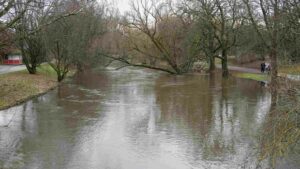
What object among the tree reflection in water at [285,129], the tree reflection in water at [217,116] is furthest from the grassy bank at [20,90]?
the tree reflection in water at [285,129]

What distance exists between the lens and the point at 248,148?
45.1 ft

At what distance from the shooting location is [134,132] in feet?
55.0

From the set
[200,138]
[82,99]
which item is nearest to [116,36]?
[82,99]

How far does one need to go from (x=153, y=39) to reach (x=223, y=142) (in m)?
31.9

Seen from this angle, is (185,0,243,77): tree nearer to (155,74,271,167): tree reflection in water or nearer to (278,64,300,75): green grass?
(155,74,271,167): tree reflection in water

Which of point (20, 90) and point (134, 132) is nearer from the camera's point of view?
point (134, 132)

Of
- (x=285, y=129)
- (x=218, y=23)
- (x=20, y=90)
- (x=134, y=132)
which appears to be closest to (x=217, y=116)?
(x=134, y=132)

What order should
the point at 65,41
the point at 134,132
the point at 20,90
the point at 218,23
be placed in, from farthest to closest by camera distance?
1. the point at 218,23
2. the point at 65,41
3. the point at 20,90
4. the point at 134,132

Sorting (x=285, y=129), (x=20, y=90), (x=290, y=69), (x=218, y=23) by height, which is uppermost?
(x=218, y=23)

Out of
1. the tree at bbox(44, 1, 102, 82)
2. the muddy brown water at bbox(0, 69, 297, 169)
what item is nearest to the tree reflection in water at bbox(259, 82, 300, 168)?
the muddy brown water at bbox(0, 69, 297, 169)

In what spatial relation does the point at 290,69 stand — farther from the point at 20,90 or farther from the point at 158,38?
the point at 158,38

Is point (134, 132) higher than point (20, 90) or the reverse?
the reverse

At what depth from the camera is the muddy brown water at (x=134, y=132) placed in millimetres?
12578

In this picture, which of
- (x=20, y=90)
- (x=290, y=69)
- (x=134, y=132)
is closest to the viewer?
(x=290, y=69)
